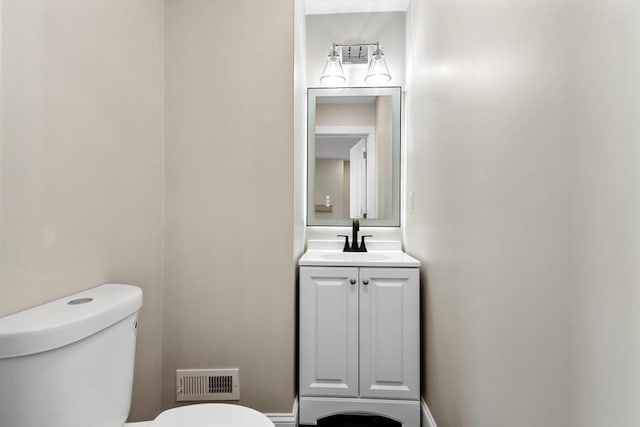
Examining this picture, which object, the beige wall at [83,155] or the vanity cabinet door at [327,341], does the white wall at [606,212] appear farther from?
the beige wall at [83,155]

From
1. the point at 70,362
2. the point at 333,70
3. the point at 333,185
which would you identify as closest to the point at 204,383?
the point at 70,362

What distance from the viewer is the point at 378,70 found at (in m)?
2.06

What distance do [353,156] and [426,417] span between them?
153cm

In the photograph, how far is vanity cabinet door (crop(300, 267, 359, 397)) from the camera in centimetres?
154

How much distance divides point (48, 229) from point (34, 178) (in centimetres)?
15

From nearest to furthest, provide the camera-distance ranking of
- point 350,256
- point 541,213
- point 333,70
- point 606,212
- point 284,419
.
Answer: point 606,212 → point 541,213 → point 284,419 → point 350,256 → point 333,70

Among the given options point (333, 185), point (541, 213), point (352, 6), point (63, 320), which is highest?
point (352, 6)

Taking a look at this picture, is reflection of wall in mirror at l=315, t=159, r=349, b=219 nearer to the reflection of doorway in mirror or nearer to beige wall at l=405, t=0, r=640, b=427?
the reflection of doorway in mirror

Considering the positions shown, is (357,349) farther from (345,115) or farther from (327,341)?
(345,115)

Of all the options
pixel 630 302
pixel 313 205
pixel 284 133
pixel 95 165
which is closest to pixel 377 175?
pixel 313 205

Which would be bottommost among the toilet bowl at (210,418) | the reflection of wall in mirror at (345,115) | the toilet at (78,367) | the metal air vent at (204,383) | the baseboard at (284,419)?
the baseboard at (284,419)

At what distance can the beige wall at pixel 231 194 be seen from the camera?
4.88ft

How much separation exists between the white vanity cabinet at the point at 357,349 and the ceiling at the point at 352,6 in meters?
1.67

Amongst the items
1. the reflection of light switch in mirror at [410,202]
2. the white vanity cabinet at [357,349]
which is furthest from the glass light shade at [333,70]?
the white vanity cabinet at [357,349]
